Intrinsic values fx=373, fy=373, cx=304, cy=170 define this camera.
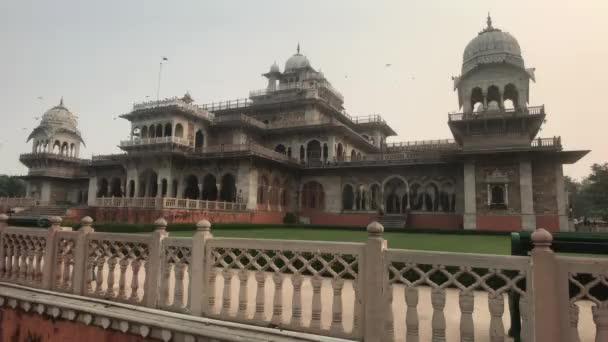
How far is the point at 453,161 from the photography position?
81.5ft

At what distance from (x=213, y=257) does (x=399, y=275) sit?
87.3 inches

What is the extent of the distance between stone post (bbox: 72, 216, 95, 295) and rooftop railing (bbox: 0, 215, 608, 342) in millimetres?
14

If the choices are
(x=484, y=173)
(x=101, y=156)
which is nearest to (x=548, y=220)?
(x=484, y=173)

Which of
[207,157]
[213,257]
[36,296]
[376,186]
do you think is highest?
[207,157]

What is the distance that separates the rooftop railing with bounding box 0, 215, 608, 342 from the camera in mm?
3172

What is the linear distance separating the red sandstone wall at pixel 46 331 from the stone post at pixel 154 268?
1.49ft

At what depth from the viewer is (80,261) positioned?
211 inches

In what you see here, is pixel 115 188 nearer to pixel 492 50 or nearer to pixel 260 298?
pixel 492 50

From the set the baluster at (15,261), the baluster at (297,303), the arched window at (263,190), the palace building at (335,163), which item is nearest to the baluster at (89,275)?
the baluster at (15,261)

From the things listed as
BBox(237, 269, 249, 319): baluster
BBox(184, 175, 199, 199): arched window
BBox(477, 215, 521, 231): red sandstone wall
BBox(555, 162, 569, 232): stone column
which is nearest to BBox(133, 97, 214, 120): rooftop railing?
BBox(184, 175, 199, 199): arched window

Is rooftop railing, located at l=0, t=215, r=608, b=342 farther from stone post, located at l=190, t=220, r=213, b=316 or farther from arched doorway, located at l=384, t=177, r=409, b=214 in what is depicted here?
arched doorway, located at l=384, t=177, r=409, b=214

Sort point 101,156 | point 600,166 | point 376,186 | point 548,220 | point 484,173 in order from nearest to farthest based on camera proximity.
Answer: point 548,220 < point 484,173 < point 376,186 < point 101,156 < point 600,166

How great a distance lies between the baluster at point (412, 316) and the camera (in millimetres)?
3471

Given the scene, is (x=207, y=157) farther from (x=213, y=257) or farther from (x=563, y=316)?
(x=563, y=316)
